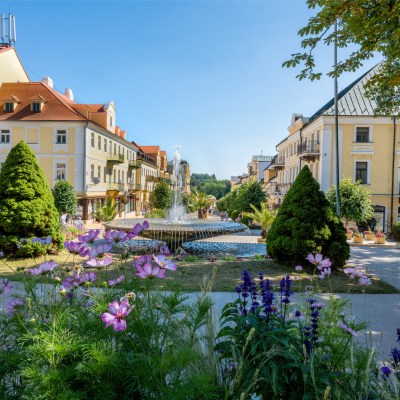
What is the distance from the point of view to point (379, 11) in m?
6.71

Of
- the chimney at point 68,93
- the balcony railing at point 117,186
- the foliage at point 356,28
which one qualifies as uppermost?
the chimney at point 68,93

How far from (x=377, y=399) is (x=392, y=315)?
4671mm

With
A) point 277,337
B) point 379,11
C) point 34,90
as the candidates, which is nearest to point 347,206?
point 379,11

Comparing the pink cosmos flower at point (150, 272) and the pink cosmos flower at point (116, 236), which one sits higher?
the pink cosmos flower at point (116, 236)

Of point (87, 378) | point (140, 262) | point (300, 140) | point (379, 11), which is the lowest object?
point (87, 378)

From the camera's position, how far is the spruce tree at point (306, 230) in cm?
936

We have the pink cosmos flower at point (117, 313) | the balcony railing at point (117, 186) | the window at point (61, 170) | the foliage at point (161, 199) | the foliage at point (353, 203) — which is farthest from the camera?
the foliage at point (161, 199)

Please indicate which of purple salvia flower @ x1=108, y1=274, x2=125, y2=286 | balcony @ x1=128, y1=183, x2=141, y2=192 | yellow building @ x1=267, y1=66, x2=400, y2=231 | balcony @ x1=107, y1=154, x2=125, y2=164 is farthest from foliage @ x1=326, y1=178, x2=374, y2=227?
balcony @ x1=128, y1=183, x2=141, y2=192

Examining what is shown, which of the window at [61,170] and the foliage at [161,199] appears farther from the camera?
the foliage at [161,199]

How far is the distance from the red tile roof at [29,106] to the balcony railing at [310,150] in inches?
774

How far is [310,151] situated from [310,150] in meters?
0.27

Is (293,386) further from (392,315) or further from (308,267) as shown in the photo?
(308,267)

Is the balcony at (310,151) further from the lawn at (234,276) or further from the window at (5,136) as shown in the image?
the window at (5,136)

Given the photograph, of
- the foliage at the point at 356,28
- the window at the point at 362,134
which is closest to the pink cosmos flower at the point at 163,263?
the foliage at the point at 356,28
